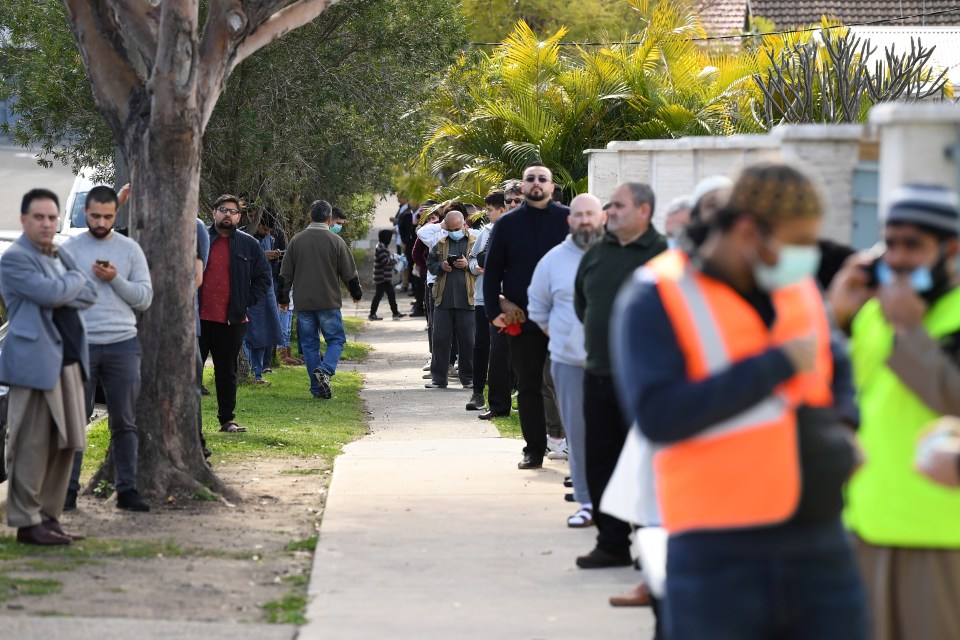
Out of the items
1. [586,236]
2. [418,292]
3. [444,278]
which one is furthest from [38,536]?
[418,292]

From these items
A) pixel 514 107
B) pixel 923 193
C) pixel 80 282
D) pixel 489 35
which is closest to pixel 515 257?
pixel 80 282

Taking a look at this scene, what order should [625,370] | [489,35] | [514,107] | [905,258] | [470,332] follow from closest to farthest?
1. [625,370]
2. [905,258]
3. [470,332]
4. [514,107]
5. [489,35]

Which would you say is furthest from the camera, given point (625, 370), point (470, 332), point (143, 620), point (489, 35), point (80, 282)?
point (489, 35)

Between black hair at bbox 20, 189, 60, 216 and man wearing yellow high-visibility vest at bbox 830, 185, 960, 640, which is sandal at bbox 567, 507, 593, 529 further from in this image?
man wearing yellow high-visibility vest at bbox 830, 185, 960, 640

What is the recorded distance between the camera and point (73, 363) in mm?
7914

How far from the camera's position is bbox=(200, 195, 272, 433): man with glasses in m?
12.6

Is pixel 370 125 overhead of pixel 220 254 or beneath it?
overhead

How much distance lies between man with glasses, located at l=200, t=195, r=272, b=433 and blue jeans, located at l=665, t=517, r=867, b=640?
31.8 feet

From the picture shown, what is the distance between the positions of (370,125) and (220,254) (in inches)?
189

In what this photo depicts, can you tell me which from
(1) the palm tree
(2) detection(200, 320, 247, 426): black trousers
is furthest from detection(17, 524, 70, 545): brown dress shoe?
(1) the palm tree

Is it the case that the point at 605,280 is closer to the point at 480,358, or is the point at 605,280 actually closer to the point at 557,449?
the point at 557,449

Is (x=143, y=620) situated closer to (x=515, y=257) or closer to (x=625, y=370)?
(x=625, y=370)

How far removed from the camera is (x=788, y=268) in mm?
3246

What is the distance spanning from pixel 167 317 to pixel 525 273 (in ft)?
8.75
